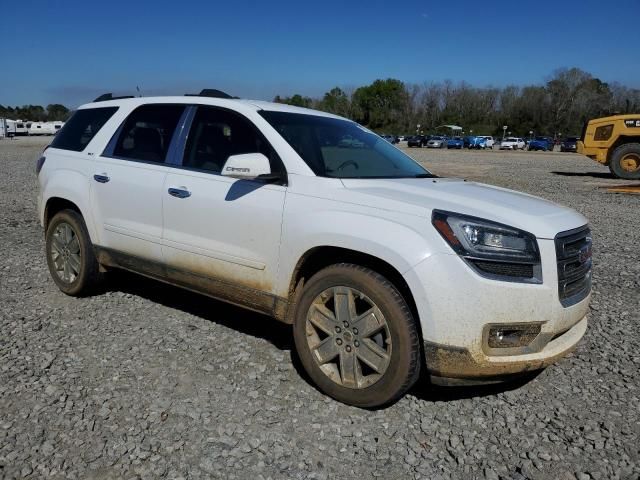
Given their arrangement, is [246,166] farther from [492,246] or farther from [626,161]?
[626,161]

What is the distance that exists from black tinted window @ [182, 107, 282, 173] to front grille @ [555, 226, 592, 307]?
2003 mm

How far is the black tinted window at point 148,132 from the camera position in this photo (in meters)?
4.52

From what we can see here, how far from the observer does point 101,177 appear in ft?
15.6

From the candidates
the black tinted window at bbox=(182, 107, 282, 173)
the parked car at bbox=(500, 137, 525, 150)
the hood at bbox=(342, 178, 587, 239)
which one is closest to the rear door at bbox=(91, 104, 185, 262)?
the black tinted window at bbox=(182, 107, 282, 173)

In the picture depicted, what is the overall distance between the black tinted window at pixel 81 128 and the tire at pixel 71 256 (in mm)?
641

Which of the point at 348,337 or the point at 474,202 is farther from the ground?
the point at 474,202

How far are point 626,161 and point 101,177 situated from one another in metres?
19.6

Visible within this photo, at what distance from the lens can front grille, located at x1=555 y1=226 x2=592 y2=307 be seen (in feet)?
10.3

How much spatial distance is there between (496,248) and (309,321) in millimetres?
1213

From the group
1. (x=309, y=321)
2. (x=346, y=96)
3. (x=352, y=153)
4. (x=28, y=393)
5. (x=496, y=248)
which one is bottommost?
(x=28, y=393)

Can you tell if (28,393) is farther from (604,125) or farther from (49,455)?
(604,125)

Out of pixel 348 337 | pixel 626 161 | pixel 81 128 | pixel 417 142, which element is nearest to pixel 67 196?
pixel 81 128

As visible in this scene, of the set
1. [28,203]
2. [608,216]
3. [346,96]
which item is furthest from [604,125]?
[346,96]

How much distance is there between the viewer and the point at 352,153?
432 centimetres
